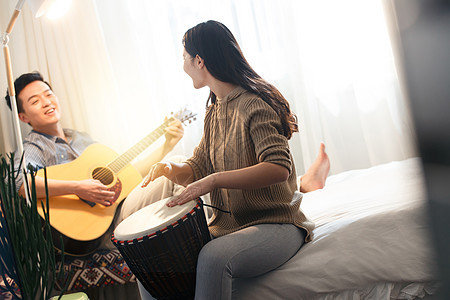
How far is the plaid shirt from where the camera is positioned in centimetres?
138

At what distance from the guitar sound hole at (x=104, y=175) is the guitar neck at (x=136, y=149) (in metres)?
0.02

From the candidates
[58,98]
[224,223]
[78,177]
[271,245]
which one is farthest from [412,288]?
[58,98]

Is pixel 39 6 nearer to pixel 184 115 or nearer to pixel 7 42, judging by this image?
pixel 7 42

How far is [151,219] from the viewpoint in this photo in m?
1.14

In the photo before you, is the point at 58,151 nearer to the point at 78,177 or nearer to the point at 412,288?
the point at 78,177

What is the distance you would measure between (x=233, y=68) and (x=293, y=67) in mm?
196

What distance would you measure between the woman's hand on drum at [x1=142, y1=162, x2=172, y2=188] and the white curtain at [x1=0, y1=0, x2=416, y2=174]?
75 mm

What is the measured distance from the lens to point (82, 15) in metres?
1.39

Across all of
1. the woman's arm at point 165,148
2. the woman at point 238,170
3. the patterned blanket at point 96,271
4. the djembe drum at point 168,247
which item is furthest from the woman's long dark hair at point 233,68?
the patterned blanket at point 96,271

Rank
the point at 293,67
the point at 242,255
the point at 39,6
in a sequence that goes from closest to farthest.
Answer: the point at 242,255
the point at 293,67
the point at 39,6

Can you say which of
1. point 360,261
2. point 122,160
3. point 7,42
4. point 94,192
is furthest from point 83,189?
point 360,261

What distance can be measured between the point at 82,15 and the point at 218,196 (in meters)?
0.77

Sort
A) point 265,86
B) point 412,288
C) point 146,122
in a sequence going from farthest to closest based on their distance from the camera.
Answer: point 146,122 → point 265,86 → point 412,288

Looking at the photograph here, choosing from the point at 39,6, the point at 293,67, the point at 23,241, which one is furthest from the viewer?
the point at 39,6
